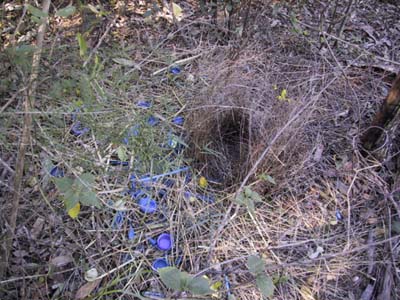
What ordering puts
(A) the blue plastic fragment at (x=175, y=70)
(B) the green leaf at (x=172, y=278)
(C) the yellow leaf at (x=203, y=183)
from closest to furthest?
(B) the green leaf at (x=172, y=278) → (C) the yellow leaf at (x=203, y=183) → (A) the blue plastic fragment at (x=175, y=70)

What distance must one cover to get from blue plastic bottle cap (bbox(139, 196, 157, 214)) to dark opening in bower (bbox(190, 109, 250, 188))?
277mm

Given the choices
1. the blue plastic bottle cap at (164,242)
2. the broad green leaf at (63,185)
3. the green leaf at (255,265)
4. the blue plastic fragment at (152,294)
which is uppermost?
the broad green leaf at (63,185)

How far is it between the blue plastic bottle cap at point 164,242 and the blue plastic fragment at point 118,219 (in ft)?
0.53

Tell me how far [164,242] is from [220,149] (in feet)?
1.72

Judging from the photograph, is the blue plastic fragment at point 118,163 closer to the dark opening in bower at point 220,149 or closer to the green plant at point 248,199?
the dark opening in bower at point 220,149

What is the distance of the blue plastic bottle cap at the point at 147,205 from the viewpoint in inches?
64.5

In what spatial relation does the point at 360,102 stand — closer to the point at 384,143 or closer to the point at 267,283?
the point at 384,143

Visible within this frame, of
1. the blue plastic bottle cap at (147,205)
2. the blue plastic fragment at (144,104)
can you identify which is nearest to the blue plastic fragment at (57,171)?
the blue plastic bottle cap at (147,205)

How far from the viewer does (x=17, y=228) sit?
4.87ft

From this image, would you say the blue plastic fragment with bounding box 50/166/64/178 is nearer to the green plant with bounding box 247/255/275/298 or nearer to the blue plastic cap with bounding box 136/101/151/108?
the blue plastic cap with bounding box 136/101/151/108

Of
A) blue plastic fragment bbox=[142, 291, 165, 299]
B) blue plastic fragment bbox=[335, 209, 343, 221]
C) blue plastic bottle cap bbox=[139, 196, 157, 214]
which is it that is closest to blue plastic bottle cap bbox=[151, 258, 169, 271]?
blue plastic fragment bbox=[142, 291, 165, 299]

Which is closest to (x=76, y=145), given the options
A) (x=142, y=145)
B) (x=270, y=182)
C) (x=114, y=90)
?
(x=142, y=145)

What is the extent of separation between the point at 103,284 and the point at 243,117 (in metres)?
0.96

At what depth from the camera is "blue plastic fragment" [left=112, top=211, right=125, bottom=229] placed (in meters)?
1.58
